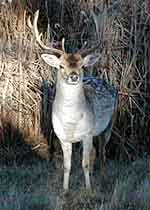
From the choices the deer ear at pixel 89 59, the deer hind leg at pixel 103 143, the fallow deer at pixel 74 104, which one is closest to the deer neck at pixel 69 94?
the fallow deer at pixel 74 104

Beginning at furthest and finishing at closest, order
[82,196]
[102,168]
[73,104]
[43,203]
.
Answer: [102,168] → [73,104] → [82,196] → [43,203]

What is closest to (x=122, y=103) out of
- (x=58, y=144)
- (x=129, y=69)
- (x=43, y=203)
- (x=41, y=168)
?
(x=129, y=69)

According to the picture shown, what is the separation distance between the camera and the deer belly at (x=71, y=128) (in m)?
7.02

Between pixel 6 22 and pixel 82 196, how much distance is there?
3653 millimetres

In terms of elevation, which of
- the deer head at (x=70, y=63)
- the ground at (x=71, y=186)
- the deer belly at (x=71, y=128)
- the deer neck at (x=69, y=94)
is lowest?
the ground at (x=71, y=186)

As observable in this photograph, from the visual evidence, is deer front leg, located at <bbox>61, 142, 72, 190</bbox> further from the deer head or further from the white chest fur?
the deer head

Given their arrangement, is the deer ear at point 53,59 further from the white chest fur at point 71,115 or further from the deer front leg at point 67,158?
the deer front leg at point 67,158

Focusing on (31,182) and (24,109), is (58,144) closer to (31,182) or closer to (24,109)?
(24,109)

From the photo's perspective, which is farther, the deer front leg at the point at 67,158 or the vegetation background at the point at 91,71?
the vegetation background at the point at 91,71

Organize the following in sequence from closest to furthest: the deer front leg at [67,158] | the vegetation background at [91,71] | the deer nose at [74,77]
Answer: the deer nose at [74,77]
the deer front leg at [67,158]
the vegetation background at [91,71]

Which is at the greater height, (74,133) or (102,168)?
(74,133)

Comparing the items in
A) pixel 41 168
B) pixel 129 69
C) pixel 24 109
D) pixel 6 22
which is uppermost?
pixel 6 22

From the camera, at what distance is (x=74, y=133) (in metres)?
7.07

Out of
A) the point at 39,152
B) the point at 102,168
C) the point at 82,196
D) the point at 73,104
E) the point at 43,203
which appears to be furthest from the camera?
the point at 39,152
